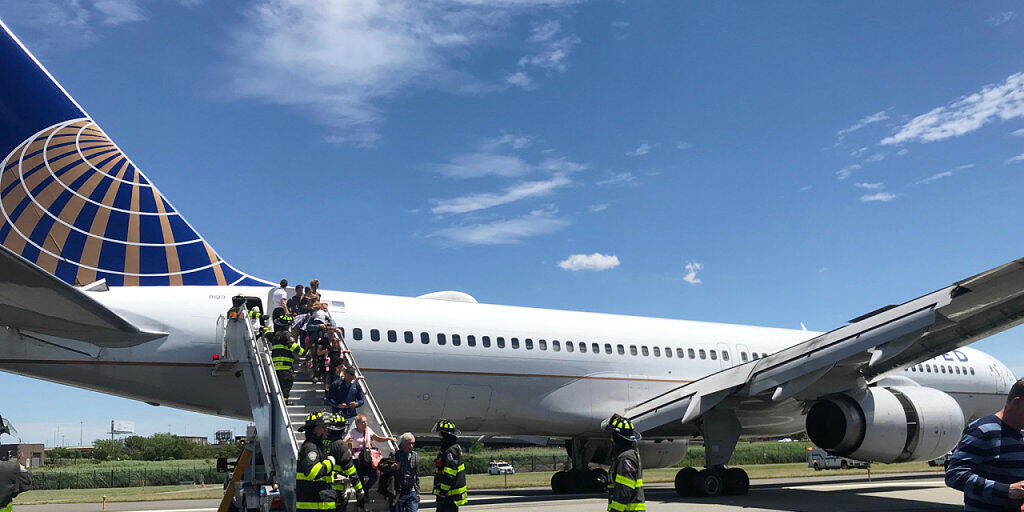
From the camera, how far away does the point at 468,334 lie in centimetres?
1521

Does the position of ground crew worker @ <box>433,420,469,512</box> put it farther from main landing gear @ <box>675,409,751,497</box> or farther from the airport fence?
the airport fence

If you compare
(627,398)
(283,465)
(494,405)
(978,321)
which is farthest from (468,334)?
(978,321)

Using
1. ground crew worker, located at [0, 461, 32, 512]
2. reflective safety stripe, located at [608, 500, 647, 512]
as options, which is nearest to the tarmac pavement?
reflective safety stripe, located at [608, 500, 647, 512]

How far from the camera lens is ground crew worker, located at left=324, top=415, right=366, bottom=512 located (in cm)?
784

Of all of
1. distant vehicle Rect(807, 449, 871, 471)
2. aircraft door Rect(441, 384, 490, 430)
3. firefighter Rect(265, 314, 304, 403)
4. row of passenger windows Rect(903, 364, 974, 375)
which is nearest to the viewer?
firefighter Rect(265, 314, 304, 403)

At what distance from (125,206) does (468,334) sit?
634 centimetres

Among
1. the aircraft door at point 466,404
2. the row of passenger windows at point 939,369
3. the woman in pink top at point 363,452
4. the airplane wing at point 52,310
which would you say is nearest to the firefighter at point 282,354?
the woman in pink top at point 363,452

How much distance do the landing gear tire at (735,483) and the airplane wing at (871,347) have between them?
117 cm

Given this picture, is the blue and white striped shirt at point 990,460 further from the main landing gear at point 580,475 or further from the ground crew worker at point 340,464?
the main landing gear at point 580,475

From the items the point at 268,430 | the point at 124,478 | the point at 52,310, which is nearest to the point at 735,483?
the point at 268,430

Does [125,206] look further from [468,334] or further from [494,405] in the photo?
[494,405]

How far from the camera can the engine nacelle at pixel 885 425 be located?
1378 cm

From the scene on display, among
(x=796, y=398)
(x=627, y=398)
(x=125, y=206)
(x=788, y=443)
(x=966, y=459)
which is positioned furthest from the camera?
(x=788, y=443)

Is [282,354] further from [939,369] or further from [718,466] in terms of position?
[939,369]
